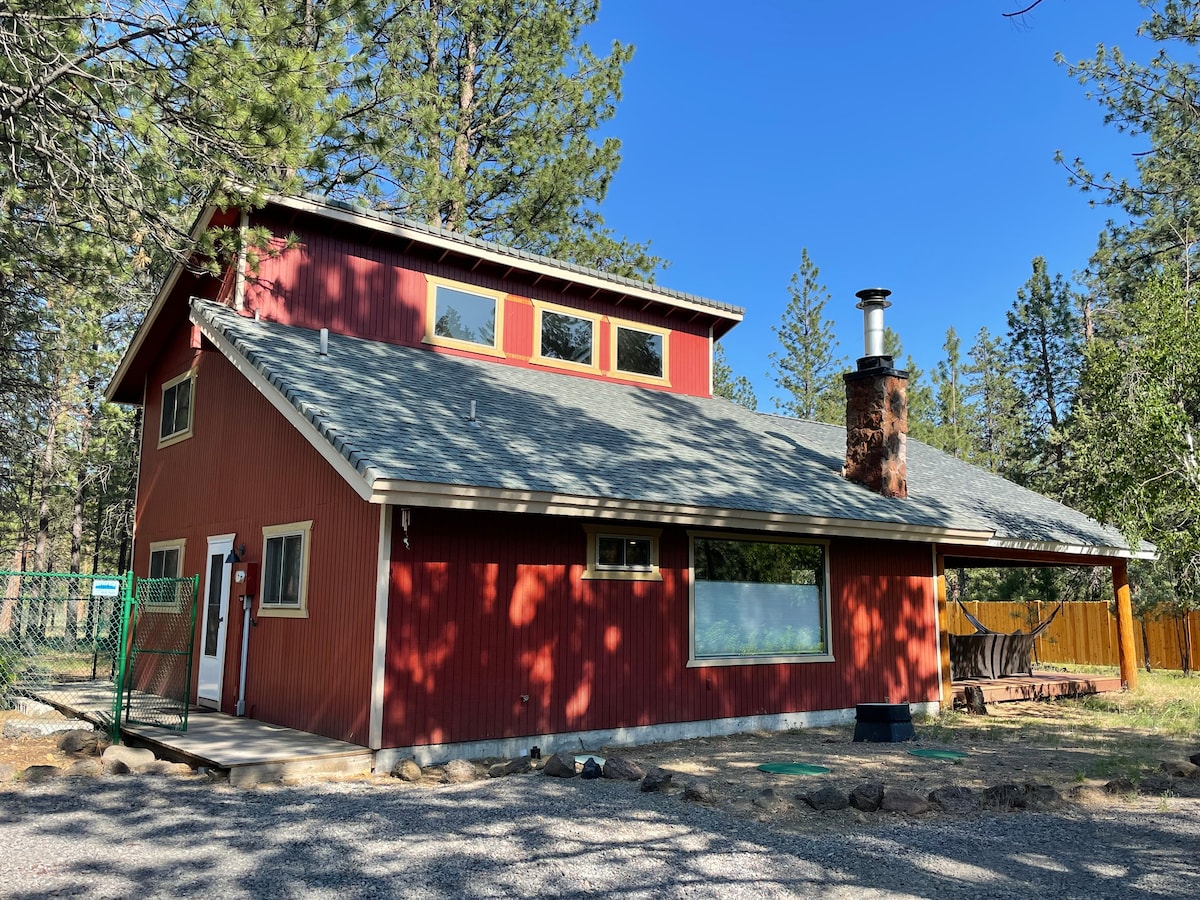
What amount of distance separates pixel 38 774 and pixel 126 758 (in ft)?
2.24

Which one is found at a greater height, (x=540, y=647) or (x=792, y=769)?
(x=540, y=647)

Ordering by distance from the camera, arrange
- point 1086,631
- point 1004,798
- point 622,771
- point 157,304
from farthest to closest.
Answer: point 1086,631
point 157,304
point 622,771
point 1004,798

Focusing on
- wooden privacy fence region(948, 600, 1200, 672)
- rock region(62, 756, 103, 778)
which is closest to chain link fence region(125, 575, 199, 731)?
rock region(62, 756, 103, 778)

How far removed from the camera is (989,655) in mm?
15195

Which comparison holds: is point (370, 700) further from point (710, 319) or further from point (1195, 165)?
point (1195, 165)

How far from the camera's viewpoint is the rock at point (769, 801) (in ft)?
21.6

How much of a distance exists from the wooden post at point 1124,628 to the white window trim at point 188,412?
601 inches

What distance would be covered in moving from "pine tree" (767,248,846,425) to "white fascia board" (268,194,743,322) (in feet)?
86.2

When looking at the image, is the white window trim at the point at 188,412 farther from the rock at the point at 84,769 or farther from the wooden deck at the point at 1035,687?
the wooden deck at the point at 1035,687

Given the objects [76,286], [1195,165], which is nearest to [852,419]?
[76,286]

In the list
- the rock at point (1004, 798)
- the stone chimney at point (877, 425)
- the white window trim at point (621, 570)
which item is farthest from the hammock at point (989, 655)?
the rock at point (1004, 798)

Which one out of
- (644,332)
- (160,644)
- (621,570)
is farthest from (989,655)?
(160,644)

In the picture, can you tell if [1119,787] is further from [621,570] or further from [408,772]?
[408,772]

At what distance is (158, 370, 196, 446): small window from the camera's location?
520 inches
